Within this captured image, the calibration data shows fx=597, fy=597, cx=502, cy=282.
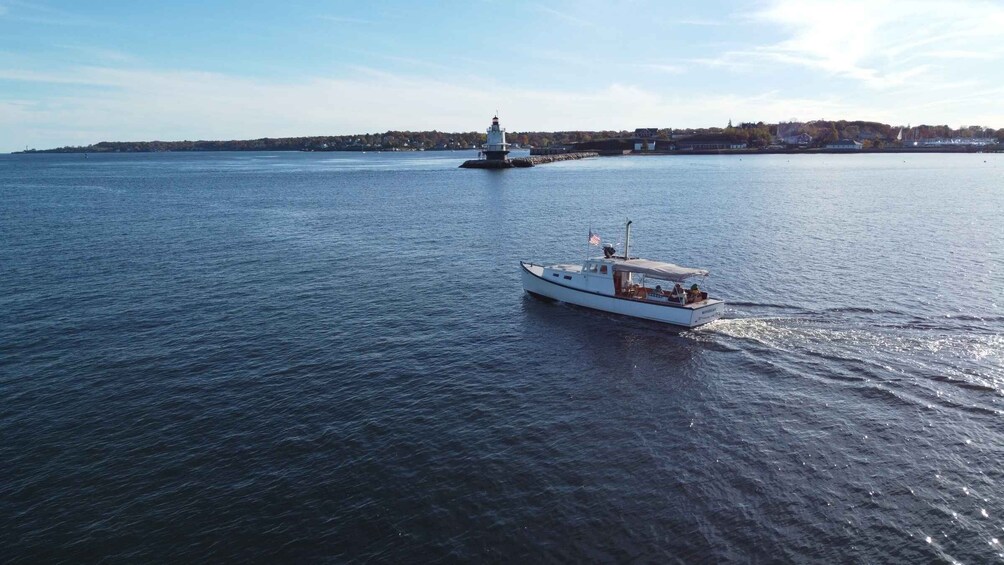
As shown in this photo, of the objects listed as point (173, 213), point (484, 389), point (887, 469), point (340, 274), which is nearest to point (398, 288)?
point (340, 274)

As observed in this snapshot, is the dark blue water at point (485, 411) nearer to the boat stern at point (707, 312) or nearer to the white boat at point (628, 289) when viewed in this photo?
the white boat at point (628, 289)

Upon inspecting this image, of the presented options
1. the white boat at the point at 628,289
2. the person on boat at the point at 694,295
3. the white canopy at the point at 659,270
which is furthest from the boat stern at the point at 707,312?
the white canopy at the point at 659,270

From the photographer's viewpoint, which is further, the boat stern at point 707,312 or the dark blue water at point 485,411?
the boat stern at point 707,312

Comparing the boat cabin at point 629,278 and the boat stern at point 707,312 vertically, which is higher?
the boat cabin at point 629,278

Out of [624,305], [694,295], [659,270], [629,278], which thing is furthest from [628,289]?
[694,295]

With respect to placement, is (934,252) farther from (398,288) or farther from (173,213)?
(173,213)

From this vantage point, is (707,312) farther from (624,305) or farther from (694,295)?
(624,305)

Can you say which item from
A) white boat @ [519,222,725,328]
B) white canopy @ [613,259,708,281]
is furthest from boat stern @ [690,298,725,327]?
white canopy @ [613,259,708,281]

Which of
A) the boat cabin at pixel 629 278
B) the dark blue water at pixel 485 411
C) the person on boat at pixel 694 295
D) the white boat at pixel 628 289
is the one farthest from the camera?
the boat cabin at pixel 629 278

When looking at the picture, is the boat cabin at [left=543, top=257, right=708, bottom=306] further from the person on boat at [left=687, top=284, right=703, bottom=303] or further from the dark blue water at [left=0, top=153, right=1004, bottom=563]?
the dark blue water at [left=0, top=153, right=1004, bottom=563]
